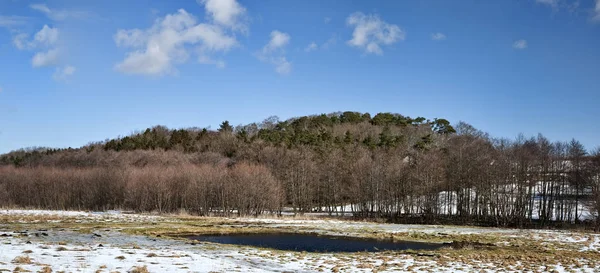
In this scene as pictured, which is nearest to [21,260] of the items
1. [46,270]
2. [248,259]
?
[46,270]

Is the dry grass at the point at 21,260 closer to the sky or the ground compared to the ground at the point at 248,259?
closer to the sky

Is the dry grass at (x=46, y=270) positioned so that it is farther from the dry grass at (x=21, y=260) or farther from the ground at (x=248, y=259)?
the dry grass at (x=21, y=260)

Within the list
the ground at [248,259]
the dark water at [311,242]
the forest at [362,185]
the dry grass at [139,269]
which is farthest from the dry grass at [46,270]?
the forest at [362,185]

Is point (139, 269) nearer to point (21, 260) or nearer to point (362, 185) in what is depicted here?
point (21, 260)

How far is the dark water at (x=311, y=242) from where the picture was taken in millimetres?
33562

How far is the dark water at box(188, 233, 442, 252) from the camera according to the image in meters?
33.6

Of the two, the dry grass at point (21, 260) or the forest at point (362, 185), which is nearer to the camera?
the dry grass at point (21, 260)

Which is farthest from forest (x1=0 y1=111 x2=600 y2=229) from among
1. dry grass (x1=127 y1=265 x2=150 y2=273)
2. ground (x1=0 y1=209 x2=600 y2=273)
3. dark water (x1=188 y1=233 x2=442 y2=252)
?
dry grass (x1=127 y1=265 x2=150 y2=273)

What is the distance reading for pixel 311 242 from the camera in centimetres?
3762

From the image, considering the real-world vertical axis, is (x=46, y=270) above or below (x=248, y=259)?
above

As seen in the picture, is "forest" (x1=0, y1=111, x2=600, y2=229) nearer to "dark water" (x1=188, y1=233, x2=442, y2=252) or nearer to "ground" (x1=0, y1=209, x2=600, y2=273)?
"dark water" (x1=188, y1=233, x2=442, y2=252)

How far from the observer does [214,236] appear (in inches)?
1642

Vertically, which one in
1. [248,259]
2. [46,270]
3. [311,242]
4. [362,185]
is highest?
[362,185]

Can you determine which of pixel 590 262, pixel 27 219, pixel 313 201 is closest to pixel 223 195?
pixel 313 201
